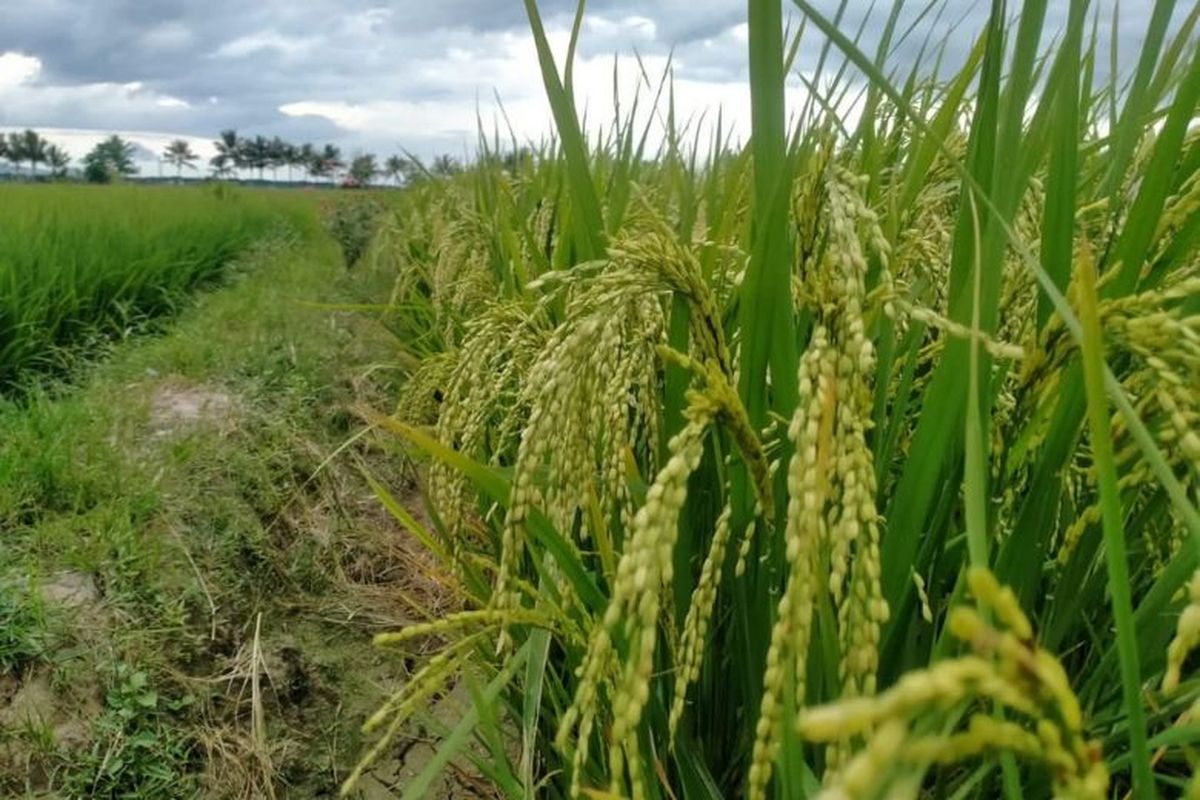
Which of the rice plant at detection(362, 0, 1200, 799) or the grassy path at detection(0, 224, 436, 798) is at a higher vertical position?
the rice plant at detection(362, 0, 1200, 799)

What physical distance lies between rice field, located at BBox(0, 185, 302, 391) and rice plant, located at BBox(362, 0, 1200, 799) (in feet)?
14.1

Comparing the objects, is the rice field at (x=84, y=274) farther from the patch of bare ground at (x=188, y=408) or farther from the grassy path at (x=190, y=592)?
the patch of bare ground at (x=188, y=408)

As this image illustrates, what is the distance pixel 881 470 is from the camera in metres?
0.95

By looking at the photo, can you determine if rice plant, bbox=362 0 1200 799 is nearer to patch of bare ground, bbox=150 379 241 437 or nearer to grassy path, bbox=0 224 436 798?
grassy path, bbox=0 224 436 798

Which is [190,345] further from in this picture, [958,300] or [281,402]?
[958,300]

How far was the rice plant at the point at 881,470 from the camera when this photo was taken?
53 centimetres

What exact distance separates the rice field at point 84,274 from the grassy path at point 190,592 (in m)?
0.86

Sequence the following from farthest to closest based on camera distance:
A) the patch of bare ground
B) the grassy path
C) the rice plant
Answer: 1. the patch of bare ground
2. the grassy path
3. the rice plant

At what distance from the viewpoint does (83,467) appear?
2.77m

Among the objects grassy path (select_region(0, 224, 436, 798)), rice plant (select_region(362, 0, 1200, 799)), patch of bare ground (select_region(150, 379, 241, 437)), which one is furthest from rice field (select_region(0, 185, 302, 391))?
rice plant (select_region(362, 0, 1200, 799))

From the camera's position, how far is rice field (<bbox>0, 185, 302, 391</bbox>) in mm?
4621

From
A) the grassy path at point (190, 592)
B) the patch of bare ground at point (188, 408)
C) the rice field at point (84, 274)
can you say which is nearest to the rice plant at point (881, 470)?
the grassy path at point (190, 592)

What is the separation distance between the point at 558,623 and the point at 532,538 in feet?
0.95

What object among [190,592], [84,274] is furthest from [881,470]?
[84,274]
